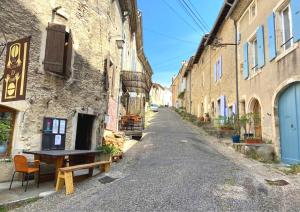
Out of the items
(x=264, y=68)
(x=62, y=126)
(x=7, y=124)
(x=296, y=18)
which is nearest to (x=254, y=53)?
(x=264, y=68)

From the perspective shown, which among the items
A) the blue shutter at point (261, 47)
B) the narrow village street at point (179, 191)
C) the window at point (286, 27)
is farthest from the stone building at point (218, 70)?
the narrow village street at point (179, 191)

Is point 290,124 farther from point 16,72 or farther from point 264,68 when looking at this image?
point 16,72

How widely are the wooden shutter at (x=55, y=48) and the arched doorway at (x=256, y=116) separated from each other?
7.28 m

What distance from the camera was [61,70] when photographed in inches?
325

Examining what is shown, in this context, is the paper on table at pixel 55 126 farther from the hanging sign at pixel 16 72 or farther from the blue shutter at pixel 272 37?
the blue shutter at pixel 272 37

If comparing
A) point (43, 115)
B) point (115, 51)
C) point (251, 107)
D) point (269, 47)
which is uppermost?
point (115, 51)

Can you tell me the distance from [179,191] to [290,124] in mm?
4666

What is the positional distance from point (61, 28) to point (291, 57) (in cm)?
694

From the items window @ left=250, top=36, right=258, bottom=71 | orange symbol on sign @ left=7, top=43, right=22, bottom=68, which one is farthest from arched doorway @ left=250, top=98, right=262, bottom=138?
orange symbol on sign @ left=7, top=43, right=22, bottom=68

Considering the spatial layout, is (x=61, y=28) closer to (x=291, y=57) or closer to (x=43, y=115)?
(x=43, y=115)

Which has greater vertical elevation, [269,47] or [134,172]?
[269,47]

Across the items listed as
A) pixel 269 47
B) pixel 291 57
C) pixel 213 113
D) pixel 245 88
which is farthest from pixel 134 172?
pixel 213 113

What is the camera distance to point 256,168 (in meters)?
7.50

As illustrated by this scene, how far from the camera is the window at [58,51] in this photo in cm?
799
